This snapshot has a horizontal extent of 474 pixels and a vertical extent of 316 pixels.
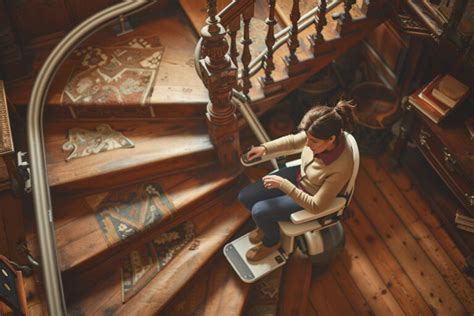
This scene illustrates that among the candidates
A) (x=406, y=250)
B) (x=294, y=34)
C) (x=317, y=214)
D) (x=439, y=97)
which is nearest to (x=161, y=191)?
(x=317, y=214)

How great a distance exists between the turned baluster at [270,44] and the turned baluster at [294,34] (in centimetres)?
12

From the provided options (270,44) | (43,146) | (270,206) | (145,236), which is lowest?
(145,236)

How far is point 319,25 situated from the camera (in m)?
3.16

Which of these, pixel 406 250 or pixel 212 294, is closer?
pixel 212 294

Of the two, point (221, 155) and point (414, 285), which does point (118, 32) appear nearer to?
point (221, 155)

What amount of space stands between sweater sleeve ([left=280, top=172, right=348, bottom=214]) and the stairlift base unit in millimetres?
666

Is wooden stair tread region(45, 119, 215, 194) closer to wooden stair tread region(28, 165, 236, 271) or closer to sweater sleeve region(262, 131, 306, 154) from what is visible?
wooden stair tread region(28, 165, 236, 271)

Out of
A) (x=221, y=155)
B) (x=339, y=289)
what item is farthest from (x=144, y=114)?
(x=339, y=289)

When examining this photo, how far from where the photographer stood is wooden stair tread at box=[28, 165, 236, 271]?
9.84 feet

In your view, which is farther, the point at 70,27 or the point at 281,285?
the point at 70,27

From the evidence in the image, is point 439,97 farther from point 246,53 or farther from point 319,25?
point 246,53

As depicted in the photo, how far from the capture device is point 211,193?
333 cm

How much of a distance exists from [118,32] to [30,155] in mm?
1254

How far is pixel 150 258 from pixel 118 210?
0.36 m
